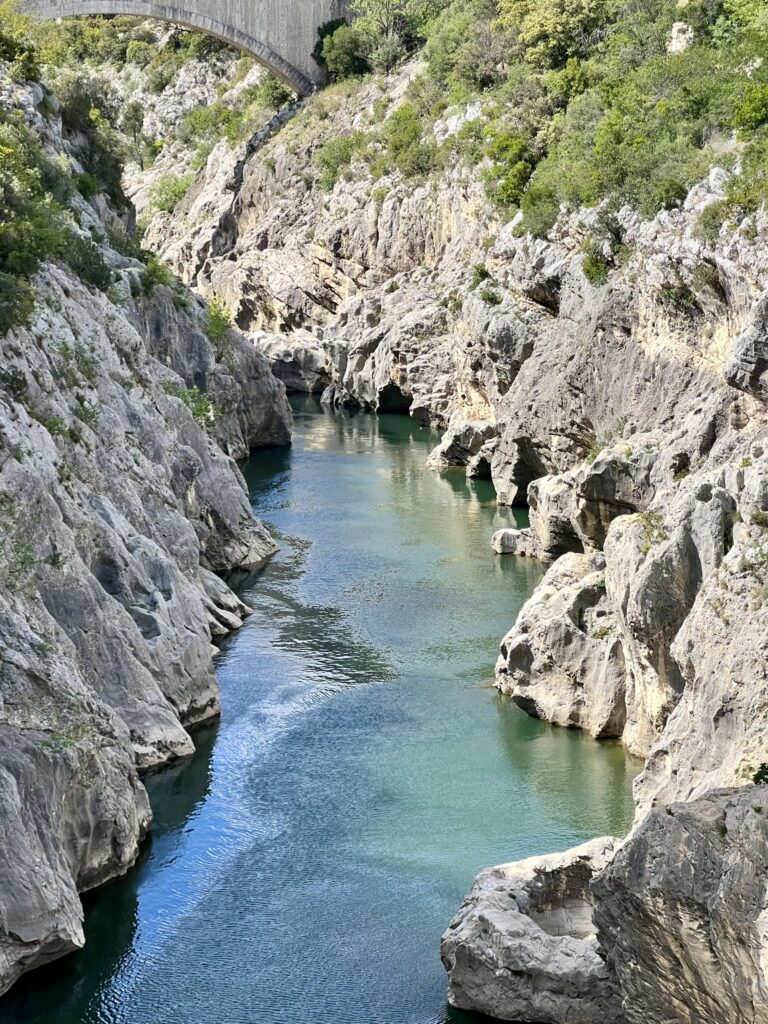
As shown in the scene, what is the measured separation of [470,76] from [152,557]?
55.1 m

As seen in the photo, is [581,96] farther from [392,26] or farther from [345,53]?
[345,53]

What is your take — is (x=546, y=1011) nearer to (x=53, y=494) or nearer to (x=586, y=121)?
(x=53, y=494)

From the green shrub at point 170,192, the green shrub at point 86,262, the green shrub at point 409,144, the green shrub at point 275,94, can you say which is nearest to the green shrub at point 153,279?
the green shrub at point 86,262

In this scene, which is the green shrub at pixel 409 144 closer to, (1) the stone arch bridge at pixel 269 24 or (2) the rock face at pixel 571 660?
(1) the stone arch bridge at pixel 269 24

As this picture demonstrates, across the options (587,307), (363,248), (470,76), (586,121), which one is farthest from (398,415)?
(587,307)

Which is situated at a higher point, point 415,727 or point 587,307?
point 587,307

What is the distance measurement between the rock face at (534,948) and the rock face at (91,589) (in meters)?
6.70

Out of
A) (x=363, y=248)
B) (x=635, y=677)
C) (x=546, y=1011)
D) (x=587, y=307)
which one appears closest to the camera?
(x=546, y=1011)

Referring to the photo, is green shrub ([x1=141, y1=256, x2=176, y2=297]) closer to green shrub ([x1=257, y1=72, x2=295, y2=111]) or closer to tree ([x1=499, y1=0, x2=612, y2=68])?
tree ([x1=499, y1=0, x2=612, y2=68])

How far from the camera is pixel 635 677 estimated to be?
31.2 meters

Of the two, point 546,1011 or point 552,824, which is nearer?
point 546,1011

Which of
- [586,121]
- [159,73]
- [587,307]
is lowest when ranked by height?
[587,307]

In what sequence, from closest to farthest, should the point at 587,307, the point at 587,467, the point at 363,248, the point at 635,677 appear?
the point at 635,677 → the point at 587,467 → the point at 587,307 → the point at 363,248

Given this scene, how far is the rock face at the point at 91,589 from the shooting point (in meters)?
23.0
